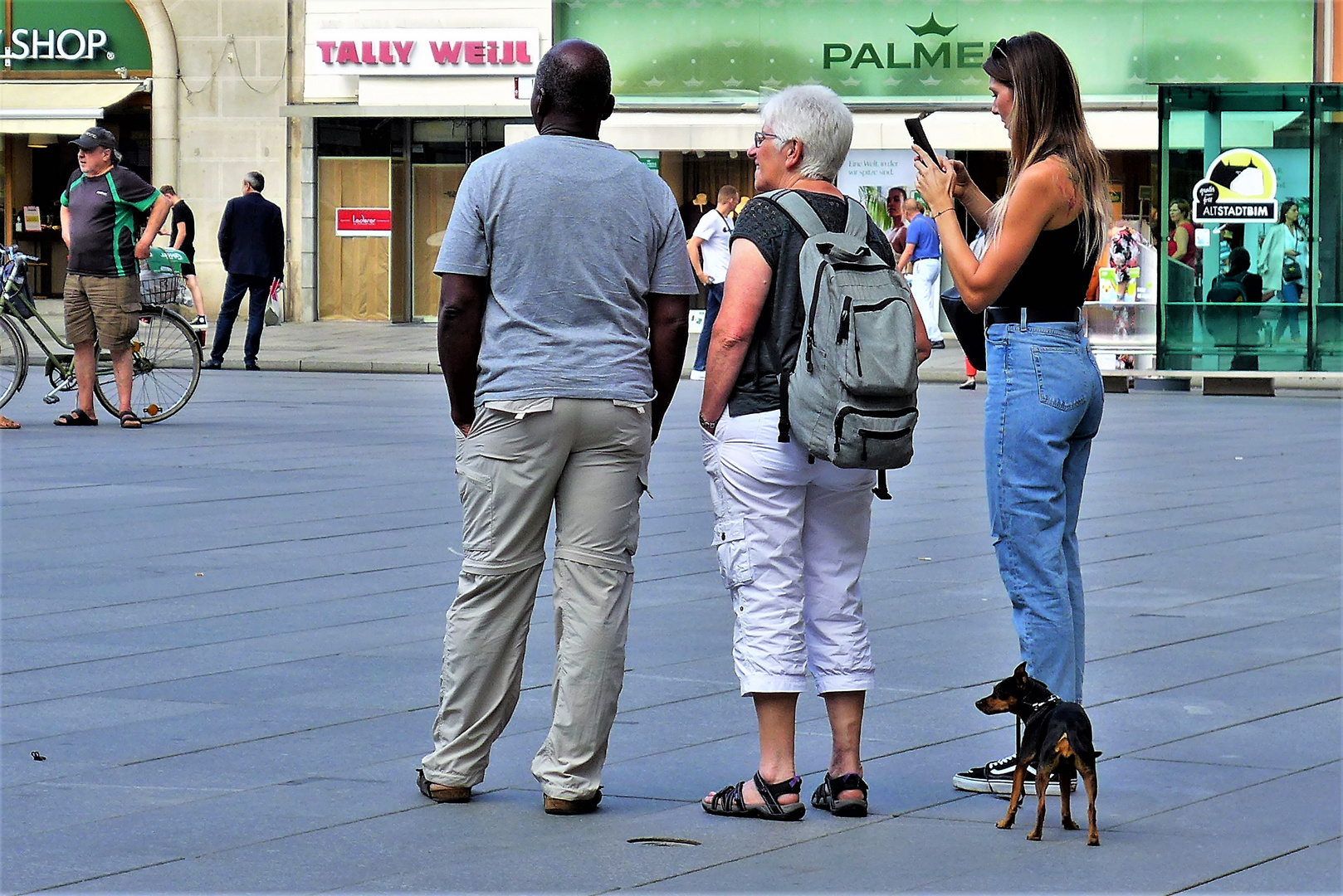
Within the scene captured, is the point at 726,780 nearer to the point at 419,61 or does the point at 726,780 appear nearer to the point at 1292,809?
the point at 1292,809

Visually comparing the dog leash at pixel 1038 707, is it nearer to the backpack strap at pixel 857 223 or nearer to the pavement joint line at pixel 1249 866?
the pavement joint line at pixel 1249 866

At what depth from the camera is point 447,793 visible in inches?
179

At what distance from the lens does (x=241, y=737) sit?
5199mm

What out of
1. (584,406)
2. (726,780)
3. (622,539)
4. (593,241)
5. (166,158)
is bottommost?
(726,780)

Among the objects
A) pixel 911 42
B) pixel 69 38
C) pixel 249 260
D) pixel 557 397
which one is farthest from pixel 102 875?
pixel 69 38

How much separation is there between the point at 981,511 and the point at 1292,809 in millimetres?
5619

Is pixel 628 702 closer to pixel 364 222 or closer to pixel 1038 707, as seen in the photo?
pixel 1038 707

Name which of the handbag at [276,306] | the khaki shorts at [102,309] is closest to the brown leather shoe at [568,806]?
the khaki shorts at [102,309]

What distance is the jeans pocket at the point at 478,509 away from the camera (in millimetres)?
4555

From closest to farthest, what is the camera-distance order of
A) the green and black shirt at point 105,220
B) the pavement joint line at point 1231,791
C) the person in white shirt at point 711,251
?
the pavement joint line at point 1231,791 → the green and black shirt at point 105,220 → the person in white shirt at point 711,251

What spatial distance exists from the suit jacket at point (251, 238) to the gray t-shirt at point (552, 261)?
667 inches

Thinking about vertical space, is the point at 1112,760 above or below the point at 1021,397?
below

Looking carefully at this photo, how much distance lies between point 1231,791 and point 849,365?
1.42 m

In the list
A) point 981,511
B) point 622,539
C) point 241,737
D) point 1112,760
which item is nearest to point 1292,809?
point 1112,760
